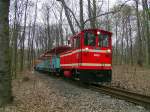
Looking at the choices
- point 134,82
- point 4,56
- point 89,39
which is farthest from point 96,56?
point 4,56

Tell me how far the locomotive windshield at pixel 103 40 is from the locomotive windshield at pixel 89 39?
1.27ft

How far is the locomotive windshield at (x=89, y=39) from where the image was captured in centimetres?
1572

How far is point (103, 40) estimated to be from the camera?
53.4 feet

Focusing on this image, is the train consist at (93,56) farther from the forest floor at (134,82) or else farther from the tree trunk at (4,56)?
the tree trunk at (4,56)

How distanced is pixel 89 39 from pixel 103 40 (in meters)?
1.00

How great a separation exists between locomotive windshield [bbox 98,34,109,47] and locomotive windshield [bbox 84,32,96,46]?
0.39m

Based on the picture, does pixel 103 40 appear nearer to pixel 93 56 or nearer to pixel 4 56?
pixel 93 56

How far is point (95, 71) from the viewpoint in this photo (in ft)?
51.3

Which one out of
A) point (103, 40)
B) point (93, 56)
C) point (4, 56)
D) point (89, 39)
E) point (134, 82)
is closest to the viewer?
point (4, 56)

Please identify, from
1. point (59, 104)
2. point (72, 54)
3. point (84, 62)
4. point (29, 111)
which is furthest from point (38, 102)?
Result: point (72, 54)

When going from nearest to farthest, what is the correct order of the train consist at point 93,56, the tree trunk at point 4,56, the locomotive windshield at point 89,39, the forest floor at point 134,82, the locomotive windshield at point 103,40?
the tree trunk at point 4,56 → the forest floor at point 134,82 → the train consist at point 93,56 → the locomotive windshield at point 89,39 → the locomotive windshield at point 103,40

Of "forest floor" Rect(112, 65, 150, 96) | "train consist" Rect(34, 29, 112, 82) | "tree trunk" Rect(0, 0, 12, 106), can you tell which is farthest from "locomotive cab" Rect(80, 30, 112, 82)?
"tree trunk" Rect(0, 0, 12, 106)

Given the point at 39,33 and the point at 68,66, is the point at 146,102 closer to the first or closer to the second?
the point at 68,66

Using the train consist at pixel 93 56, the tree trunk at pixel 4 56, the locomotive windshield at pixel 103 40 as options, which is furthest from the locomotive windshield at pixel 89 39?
the tree trunk at pixel 4 56
